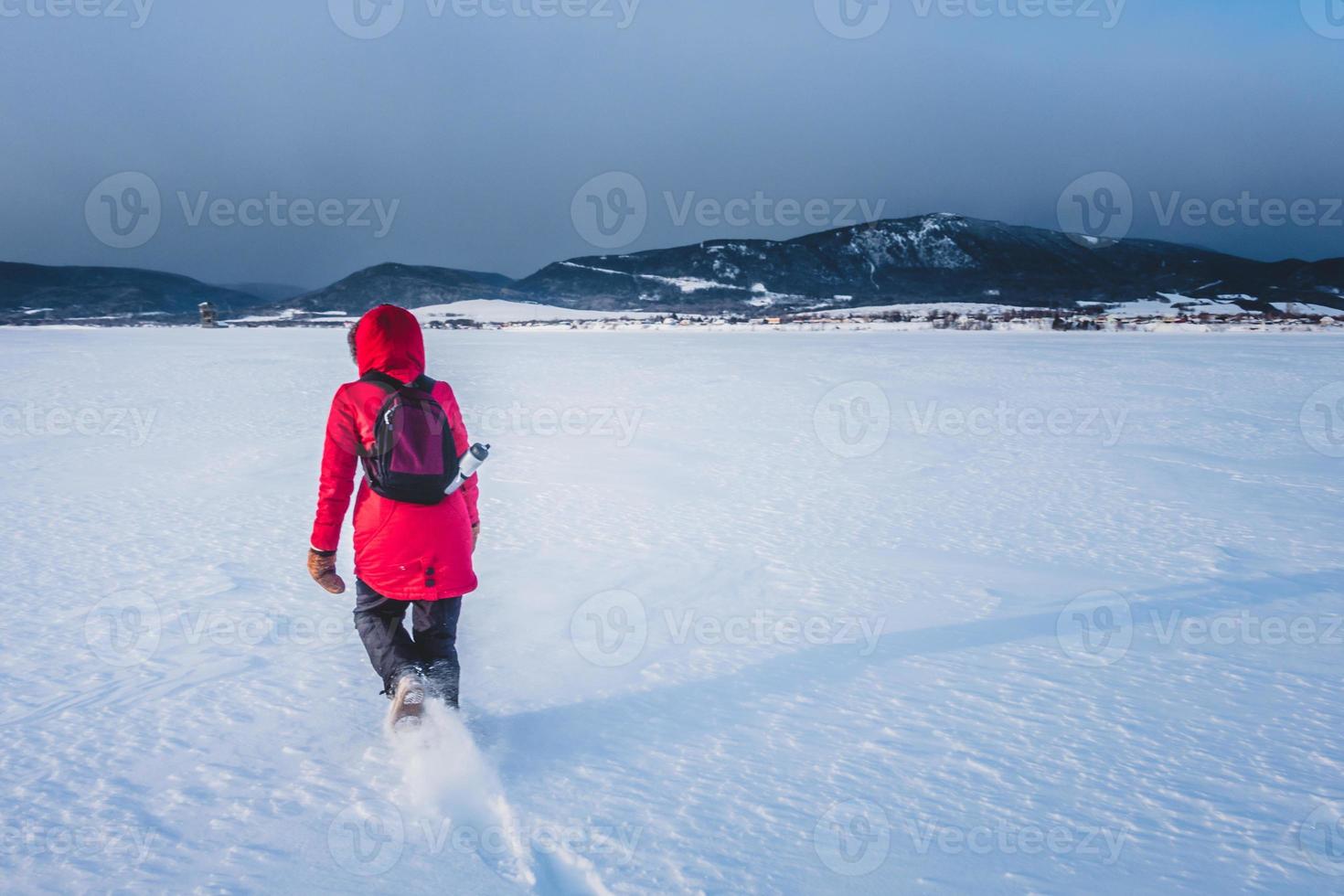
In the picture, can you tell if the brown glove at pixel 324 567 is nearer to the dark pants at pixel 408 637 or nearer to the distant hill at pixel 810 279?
the dark pants at pixel 408 637

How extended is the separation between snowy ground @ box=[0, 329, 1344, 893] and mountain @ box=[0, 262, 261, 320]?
144m

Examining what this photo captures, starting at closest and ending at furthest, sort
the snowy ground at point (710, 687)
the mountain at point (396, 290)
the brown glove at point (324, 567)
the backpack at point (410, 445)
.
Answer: the snowy ground at point (710, 687), the backpack at point (410, 445), the brown glove at point (324, 567), the mountain at point (396, 290)

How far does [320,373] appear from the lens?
52.1 ft

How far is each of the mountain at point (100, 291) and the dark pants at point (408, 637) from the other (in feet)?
479

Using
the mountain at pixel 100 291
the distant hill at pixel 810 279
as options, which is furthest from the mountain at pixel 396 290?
the mountain at pixel 100 291

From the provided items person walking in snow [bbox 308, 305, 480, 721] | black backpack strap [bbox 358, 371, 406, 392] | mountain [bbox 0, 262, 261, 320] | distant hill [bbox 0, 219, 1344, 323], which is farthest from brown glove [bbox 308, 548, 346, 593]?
mountain [bbox 0, 262, 261, 320]

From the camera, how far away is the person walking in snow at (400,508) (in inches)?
86.2

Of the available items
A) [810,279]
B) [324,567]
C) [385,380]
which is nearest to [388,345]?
[385,380]

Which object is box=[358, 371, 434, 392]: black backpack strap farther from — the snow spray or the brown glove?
the brown glove

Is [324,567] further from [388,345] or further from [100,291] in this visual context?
[100,291]

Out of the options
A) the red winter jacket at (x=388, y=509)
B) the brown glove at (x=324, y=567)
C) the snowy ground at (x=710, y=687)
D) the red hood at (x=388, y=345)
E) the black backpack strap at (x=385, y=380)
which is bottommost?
the snowy ground at (x=710, y=687)

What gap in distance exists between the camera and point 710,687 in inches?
114

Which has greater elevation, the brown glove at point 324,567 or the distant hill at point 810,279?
the distant hill at point 810,279

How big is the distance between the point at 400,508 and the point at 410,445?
0.68 ft
